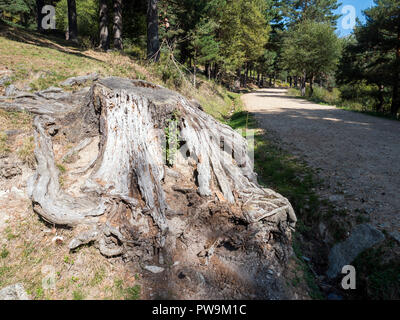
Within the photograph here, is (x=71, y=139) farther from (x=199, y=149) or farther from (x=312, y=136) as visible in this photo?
(x=312, y=136)

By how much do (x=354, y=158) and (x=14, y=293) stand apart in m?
8.00

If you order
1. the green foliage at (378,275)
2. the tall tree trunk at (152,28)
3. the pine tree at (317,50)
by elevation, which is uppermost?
the pine tree at (317,50)

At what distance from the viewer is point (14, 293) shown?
2.59 meters

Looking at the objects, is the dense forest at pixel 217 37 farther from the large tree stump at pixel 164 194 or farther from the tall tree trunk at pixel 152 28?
the large tree stump at pixel 164 194

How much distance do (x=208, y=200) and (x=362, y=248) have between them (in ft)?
8.56

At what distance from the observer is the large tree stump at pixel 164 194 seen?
3.20 meters

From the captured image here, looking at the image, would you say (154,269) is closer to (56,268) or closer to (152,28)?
(56,268)

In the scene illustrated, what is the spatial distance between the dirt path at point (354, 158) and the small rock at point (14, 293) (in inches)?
206

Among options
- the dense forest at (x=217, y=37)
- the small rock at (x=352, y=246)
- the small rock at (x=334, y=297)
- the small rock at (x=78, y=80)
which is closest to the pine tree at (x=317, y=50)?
the dense forest at (x=217, y=37)

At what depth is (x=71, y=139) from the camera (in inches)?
193

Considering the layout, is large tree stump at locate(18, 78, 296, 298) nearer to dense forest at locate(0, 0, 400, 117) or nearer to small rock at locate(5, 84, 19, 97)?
small rock at locate(5, 84, 19, 97)

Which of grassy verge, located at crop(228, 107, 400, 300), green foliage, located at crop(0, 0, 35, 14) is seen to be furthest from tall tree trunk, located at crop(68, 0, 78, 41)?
green foliage, located at crop(0, 0, 35, 14)

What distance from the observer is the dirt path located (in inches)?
177
